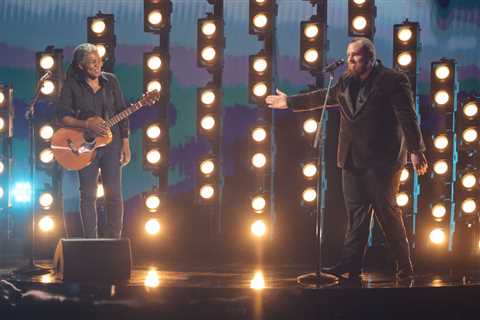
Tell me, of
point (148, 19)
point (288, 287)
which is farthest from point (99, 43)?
point (288, 287)

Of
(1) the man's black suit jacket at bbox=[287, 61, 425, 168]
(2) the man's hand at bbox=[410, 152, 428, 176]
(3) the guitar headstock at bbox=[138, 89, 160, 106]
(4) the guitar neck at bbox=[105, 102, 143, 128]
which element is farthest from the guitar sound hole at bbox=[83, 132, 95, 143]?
(2) the man's hand at bbox=[410, 152, 428, 176]

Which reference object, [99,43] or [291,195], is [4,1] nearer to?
[99,43]

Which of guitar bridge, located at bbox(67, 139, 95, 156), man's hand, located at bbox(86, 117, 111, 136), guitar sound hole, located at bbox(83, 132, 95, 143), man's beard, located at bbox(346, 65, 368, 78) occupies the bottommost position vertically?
guitar bridge, located at bbox(67, 139, 95, 156)

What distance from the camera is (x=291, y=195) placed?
264 inches

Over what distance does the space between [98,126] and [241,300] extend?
174cm

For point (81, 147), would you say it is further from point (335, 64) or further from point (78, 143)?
point (335, 64)

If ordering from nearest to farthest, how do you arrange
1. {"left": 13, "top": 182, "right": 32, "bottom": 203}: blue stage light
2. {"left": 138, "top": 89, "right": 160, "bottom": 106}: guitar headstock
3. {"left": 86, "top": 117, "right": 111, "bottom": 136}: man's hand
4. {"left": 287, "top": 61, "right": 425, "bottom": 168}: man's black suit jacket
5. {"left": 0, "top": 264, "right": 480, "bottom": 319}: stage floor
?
{"left": 0, "top": 264, "right": 480, "bottom": 319}: stage floor, {"left": 287, "top": 61, "right": 425, "bottom": 168}: man's black suit jacket, {"left": 86, "top": 117, "right": 111, "bottom": 136}: man's hand, {"left": 138, "top": 89, "right": 160, "bottom": 106}: guitar headstock, {"left": 13, "top": 182, "right": 32, "bottom": 203}: blue stage light

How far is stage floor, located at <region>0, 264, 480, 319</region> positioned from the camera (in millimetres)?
4090

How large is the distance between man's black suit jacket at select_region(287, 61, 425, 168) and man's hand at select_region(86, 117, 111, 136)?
173 centimetres

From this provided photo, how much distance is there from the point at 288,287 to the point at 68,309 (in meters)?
1.35

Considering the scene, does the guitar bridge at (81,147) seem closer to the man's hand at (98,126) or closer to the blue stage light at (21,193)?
the man's hand at (98,126)

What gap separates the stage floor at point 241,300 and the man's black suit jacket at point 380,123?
2.63 ft

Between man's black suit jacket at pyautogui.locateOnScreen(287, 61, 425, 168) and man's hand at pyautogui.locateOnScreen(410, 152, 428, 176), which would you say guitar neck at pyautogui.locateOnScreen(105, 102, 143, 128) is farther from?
man's hand at pyautogui.locateOnScreen(410, 152, 428, 176)

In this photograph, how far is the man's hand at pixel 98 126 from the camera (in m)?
4.98
